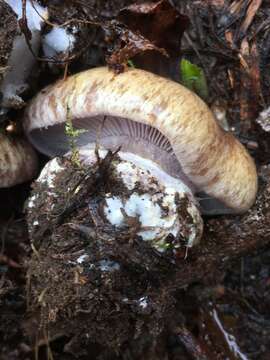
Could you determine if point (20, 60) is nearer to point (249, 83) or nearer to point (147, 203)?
point (147, 203)

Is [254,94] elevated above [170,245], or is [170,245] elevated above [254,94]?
[254,94]

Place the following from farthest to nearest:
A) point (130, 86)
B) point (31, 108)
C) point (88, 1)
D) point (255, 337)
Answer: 1. point (255, 337)
2. point (88, 1)
3. point (31, 108)
4. point (130, 86)

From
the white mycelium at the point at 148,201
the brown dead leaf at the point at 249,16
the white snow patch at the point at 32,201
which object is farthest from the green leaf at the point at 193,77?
the white snow patch at the point at 32,201

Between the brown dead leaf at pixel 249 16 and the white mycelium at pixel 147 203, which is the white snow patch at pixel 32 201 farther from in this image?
the brown dead leaf at pixel 249 16

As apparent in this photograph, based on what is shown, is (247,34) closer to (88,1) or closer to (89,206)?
(88,1)

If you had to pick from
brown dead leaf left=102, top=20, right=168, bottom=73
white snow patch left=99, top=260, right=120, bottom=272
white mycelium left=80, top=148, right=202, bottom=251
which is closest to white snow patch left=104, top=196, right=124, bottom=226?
white mycelium left=80, top=148, right=202, bottom=251

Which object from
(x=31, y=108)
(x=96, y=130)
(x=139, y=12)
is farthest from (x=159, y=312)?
(x=139, y=12)
